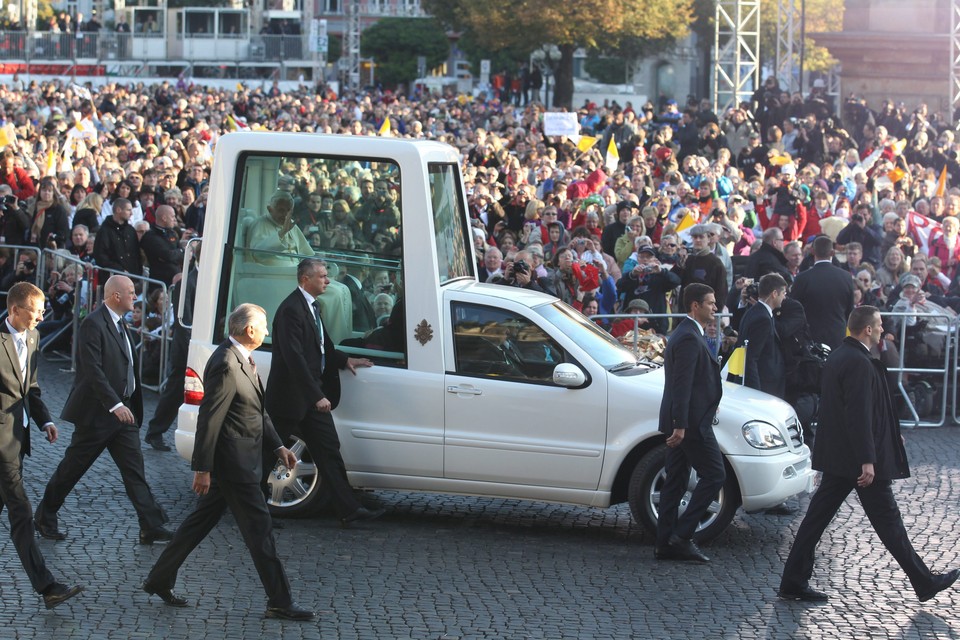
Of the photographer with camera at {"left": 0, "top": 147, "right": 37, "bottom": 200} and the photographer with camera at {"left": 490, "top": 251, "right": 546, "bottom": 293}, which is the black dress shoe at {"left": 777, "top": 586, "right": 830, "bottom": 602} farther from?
the photographer with camera at {"left": 0, "top": 147, "right": 37, "bottom": 200}

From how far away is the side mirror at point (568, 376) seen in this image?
8.76 meters

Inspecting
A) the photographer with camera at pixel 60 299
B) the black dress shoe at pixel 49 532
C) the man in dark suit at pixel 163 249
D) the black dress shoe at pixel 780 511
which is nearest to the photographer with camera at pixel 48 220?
the photographer with camera at pixel 60 299

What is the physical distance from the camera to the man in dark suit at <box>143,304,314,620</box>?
7.10 meters

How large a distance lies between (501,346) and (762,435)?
1693 millimetres

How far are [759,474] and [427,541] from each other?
81.3 inches

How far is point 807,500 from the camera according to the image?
34.0 ft

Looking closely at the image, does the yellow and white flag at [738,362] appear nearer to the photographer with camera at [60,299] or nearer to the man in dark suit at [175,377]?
the man in dark suit at [175,377]

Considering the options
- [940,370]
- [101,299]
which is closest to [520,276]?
[940,370]

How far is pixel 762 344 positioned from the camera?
10797mm

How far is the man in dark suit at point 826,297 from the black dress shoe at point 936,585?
4.69 m

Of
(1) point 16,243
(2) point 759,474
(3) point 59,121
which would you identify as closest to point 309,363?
(2) point 759,474

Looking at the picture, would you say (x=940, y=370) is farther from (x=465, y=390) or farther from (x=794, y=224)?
(x=465, y=390)

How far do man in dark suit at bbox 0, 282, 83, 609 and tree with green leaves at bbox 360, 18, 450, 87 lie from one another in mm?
80770

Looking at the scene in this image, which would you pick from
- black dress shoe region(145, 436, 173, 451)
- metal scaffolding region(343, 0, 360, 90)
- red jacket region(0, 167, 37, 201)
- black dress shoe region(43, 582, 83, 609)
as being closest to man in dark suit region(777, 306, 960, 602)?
black dress shoe region(43, 582, 83, 609)
